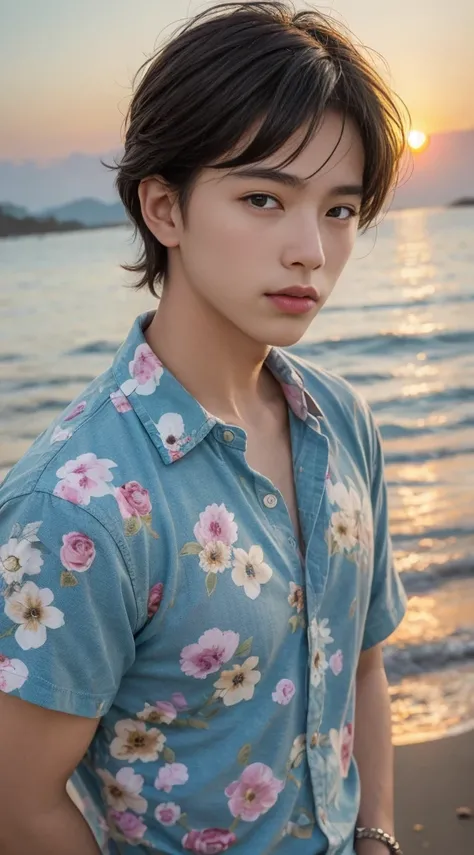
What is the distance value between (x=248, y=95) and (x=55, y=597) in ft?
2.40

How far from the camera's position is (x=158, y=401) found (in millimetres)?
1484

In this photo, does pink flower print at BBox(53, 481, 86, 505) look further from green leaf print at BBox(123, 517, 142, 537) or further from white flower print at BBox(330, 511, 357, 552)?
white flower print at BBox(330, 511, 357, 552)

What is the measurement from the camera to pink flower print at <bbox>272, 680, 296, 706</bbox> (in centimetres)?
148


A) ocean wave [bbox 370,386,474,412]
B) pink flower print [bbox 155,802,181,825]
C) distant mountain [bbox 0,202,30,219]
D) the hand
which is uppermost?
pink flower print [bbox 155,802,181,825]

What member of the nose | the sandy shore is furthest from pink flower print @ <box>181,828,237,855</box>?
the sandy shore

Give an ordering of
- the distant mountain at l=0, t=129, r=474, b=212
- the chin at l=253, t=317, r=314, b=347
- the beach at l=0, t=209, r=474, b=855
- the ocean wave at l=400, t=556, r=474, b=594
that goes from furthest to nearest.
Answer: the distant mountain at l=0, t=129, r=474, b=212
the ocean wave at l=400, t=556, r=474, b=594
the beach at l=0, t=209, r=474, b=855
the chin at l=253, t=317, r=314, b=347

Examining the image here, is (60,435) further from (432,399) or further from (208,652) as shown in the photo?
(432,399)

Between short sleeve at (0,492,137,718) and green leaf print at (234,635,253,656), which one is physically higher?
short sleeve at (0,492,137,718)

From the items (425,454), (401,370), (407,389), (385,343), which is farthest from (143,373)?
(385,343)

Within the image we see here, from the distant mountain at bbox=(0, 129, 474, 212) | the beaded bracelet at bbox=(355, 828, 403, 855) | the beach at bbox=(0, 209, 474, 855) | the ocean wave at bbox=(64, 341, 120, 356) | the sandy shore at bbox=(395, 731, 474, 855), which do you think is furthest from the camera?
the distant mountain at bbox=(0, 129, 474, 212)

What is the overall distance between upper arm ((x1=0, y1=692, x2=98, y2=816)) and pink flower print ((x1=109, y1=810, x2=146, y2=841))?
154 millimetres

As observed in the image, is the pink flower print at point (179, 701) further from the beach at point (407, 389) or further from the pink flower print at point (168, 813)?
the beach at point (407, 389)

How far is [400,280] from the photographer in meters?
15.3

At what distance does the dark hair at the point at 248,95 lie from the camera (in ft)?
4.70
